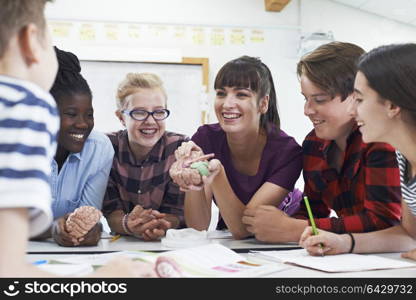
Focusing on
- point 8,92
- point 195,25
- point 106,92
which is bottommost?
point 8,92

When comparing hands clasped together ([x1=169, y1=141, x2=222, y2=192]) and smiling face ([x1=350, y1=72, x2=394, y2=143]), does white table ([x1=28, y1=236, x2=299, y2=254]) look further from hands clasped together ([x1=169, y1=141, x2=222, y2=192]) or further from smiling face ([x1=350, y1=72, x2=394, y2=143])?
smiling face ([x1=350, y1=72, x2=394, y2=143])

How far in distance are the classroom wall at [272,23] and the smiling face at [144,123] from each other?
2058 millimetres

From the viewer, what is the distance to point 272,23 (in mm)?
4074

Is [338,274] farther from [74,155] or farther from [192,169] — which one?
[74,155]

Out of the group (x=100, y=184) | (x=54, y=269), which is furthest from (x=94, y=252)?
(x=100, y=184)

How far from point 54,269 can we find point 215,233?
90cm

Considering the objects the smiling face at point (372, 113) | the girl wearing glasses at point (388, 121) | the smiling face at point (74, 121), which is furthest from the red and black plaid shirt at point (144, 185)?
the smiling face at point (372, 113)

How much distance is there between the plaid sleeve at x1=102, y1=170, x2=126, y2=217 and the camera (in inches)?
70.3

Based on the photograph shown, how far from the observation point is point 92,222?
1433 millimetres

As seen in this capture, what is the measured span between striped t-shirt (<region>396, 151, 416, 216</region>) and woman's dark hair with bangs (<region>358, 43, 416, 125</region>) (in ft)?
0.52

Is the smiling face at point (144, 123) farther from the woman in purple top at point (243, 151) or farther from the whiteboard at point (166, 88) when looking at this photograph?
the whiteboard at point (166, 88)

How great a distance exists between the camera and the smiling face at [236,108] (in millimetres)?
1787

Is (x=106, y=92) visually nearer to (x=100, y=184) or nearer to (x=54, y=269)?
(x=100, y=184)

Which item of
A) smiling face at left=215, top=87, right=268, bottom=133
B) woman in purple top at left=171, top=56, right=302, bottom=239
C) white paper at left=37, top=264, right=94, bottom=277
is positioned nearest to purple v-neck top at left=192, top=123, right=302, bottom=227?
woman in purple top at left=171, top=56, right=302, bottom=239
